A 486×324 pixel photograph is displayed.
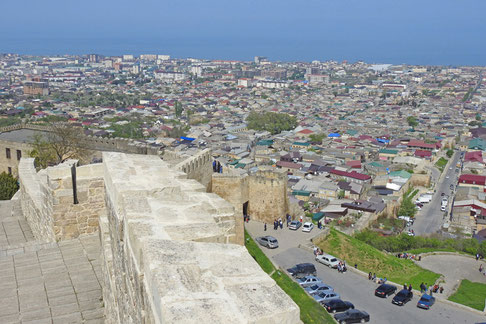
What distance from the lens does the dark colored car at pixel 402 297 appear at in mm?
10820

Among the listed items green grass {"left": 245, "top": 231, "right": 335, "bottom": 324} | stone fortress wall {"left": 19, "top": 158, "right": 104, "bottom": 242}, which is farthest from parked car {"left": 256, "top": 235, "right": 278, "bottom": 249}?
stone fortress wall {"left": 19, "top": 158, "right": 104, "bottom": 242}

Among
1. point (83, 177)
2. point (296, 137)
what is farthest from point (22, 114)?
point (83, 177)

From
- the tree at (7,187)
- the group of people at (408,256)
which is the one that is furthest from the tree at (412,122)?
the tree at (7,187)

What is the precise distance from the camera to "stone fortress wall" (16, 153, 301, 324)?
5.49ft

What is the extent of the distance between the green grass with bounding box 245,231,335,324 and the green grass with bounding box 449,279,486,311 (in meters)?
4.37

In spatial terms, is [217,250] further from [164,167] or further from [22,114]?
[22,114]

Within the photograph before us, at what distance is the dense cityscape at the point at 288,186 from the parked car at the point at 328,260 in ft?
0.17

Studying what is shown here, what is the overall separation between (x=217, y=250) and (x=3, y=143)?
745 inches

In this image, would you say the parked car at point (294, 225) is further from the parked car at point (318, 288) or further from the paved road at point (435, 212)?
the paved road at point (435, 212)

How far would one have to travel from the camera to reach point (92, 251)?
4.91 m

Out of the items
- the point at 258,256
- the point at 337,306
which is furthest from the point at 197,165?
the point at 337,306

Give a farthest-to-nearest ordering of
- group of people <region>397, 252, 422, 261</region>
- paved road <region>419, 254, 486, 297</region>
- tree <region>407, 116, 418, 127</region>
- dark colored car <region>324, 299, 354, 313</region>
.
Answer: tree <region>407, 116, 418, 127</region> → group of people <region>397, 252, 422, 261</region> → paved road <region>419, 254, 486, 297</region> → dark colored car <region>324, 299, 354, 313</region>

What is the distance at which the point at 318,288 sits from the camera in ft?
35.7

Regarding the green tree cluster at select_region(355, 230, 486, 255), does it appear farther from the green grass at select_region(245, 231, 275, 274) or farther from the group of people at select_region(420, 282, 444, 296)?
the green grass at select_region(245, 231, 275, 274)
